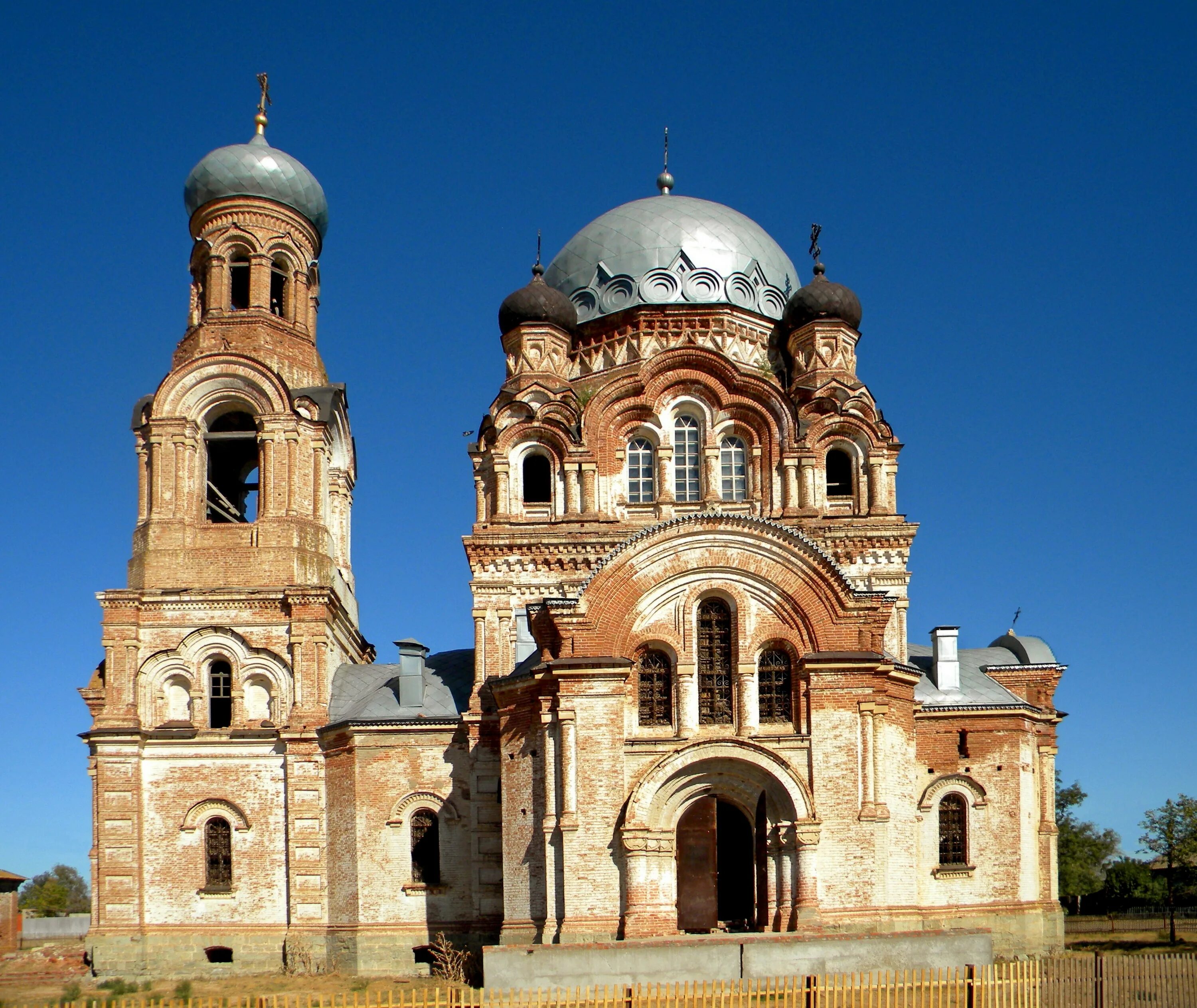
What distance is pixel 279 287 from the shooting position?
1078 inches

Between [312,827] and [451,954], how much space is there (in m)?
3.45

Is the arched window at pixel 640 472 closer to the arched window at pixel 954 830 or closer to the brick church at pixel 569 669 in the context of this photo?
the brick church at pixel 569 669

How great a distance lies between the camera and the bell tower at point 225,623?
23719mm

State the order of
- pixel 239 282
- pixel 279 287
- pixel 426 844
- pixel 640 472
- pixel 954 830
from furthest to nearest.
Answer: pixel 279 287, pixel 239 282, pixel 640 472, pixel 426 844, pixel 954 830

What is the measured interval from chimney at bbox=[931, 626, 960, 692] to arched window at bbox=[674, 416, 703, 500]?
5004 mm

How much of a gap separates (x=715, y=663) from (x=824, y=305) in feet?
28.1

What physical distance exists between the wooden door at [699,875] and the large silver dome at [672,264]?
411 inches

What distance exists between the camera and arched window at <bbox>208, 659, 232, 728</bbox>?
2464 cm

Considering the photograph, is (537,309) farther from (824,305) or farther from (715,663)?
(715,663)

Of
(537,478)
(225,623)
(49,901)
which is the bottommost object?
(49,901)

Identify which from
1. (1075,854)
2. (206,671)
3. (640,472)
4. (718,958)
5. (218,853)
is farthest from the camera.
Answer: (1075,854)

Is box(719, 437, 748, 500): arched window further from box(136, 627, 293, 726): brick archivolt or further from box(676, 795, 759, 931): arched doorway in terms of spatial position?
box(136, 627, 293, 726): brick archivolt

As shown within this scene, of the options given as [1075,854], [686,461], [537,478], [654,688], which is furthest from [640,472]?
[1075,854]

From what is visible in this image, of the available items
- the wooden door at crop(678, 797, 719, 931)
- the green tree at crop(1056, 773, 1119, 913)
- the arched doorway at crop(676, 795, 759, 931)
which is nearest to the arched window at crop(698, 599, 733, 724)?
the arched doorway at crop(676, 795, 759, 931)
